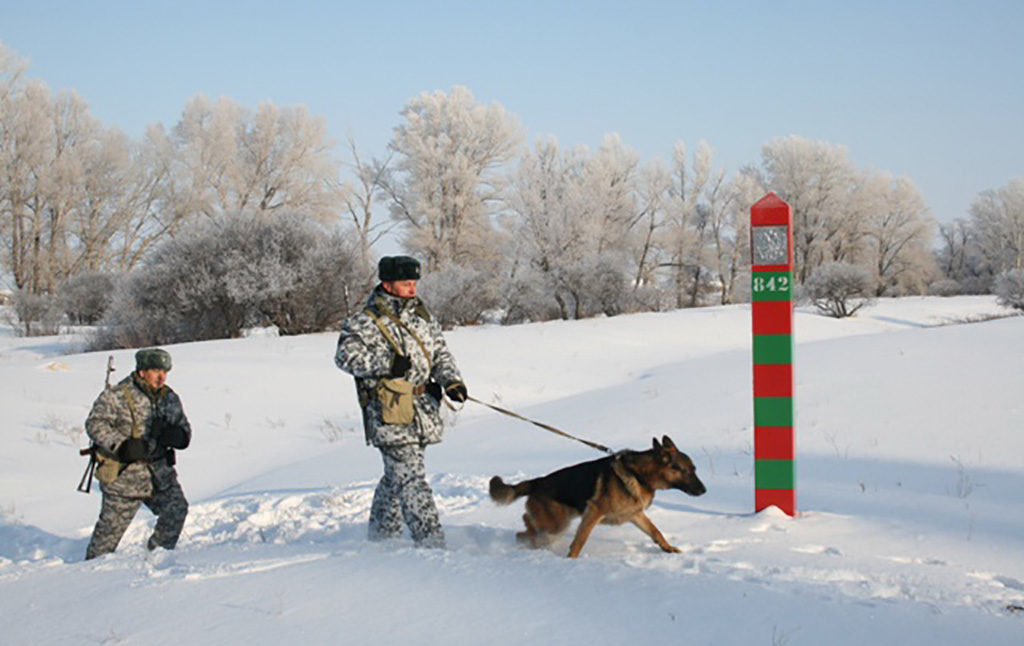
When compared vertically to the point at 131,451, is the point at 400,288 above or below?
above

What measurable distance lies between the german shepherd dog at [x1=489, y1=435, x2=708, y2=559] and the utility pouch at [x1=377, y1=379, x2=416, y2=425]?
35.3 inches

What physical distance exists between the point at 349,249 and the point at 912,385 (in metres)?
19.8

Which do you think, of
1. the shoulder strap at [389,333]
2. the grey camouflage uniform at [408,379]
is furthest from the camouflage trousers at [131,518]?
the shoulder strap at [389,333]

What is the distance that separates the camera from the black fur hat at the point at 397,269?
4.75m

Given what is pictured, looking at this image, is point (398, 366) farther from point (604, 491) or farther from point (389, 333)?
point (604, 491)

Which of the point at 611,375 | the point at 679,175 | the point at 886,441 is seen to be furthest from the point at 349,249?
the point at 679,175

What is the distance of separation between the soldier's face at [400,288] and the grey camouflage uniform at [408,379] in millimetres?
30

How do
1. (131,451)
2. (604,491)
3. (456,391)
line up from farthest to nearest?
(131,451)
(456,391)
(604,491)

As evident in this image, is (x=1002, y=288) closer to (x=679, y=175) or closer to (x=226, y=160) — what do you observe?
(x=679, y=175)

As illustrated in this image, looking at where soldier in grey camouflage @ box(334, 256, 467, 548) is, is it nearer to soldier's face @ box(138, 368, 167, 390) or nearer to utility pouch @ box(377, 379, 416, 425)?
utility pouch @ box(377, 379, 416, 425)

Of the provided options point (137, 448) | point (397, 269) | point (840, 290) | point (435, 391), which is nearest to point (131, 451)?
point (137, 448)

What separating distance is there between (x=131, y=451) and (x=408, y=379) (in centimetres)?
196

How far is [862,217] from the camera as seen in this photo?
174 feet

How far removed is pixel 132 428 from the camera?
529 cm
